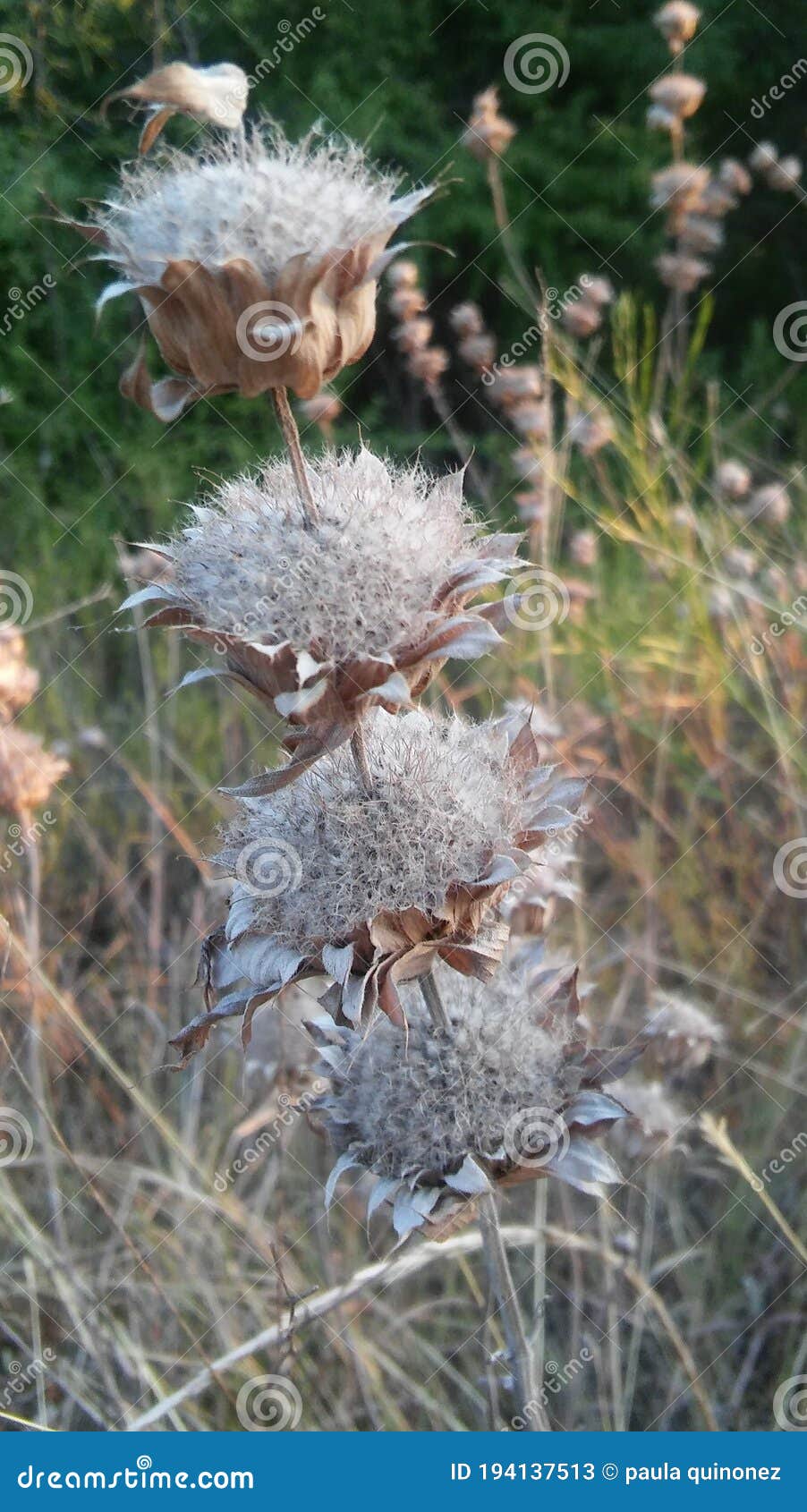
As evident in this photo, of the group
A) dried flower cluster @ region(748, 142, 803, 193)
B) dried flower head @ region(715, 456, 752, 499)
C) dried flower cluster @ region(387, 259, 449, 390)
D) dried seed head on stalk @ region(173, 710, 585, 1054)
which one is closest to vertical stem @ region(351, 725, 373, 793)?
dried seed head on stalk @ region(173, 710, 585, 1054)

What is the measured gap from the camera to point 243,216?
0.96 meters

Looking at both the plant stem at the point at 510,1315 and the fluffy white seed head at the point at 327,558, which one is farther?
the plant stem at the point at 510,1315

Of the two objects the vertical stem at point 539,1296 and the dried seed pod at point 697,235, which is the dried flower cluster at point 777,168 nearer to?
the dried seed pod at point 697,235

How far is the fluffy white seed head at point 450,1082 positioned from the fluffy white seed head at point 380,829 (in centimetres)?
17

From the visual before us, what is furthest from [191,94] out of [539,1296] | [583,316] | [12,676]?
[583,316]

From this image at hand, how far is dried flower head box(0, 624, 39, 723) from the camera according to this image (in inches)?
75.4

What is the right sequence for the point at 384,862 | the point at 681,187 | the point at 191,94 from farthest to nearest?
the point at 681,187 < the point at 384,862 < the point at 191,94

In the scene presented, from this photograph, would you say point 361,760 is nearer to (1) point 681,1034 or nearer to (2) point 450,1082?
(2) point 450,1082

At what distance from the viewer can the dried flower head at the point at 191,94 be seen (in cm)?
95

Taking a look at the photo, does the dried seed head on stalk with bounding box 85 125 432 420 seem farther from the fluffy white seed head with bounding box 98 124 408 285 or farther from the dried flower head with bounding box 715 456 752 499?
the dried flower head with bounding box 715 456 752 499

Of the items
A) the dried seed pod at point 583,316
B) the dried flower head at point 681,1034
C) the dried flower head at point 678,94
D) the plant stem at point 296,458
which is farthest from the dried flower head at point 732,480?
the plant stem at point 296,458

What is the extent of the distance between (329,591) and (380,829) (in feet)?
0.74

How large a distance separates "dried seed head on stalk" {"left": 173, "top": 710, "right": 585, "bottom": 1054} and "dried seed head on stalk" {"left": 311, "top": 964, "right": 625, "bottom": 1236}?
148 millimetres

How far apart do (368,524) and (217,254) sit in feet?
0.78
